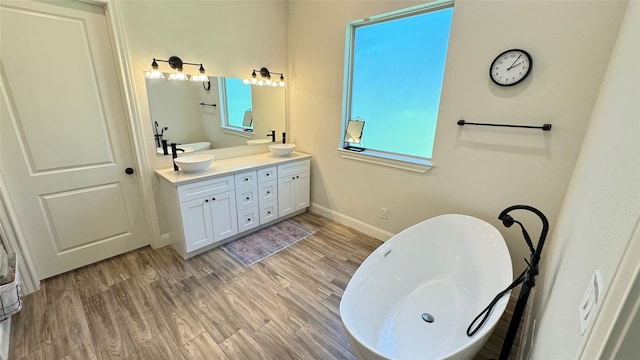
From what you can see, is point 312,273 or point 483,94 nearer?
point 483,94

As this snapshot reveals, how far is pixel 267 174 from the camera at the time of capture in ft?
9.68

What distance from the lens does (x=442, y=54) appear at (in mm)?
2279

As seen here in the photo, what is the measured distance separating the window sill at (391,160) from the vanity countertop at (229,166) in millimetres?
666

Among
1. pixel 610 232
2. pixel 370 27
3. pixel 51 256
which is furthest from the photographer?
pixel 370 27

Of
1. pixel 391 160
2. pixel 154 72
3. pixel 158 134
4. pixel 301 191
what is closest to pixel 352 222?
pixel 301 191

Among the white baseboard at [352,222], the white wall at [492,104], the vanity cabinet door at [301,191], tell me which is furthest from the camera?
the vanity cabinet door at [301,191]

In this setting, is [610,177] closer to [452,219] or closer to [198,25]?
[452,219]

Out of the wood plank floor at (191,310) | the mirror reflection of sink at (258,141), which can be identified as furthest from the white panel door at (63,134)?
the mirror reflection of sink at (258,141)

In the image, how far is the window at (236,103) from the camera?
2883 mm

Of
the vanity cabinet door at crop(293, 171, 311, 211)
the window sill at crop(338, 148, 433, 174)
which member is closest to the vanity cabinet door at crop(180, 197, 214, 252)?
the vanity cabinet door at crop(293, 171, 311, 211)

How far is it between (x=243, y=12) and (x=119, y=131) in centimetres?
178

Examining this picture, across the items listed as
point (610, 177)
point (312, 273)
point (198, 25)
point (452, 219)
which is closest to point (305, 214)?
point (312, 273)

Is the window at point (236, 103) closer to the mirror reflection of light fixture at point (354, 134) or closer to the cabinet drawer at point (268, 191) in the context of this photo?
the cabinet drawer at point (268, 191)

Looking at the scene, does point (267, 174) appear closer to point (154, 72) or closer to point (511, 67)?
point (154, 72)
